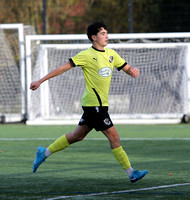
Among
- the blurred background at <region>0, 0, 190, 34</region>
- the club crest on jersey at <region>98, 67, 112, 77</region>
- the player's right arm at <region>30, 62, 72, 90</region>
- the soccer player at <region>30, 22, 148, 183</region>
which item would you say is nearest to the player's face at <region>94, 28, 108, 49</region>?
the soccer player at <region>30, 22, 148, 183</region>

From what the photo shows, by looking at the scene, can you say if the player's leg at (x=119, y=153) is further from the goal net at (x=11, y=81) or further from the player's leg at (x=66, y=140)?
the goal net at (x=11, y=81)

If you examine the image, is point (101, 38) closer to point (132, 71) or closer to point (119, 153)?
point (132, 71)

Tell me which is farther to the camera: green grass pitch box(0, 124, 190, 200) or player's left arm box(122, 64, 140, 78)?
player's left arm box(122, 64, 140, 78)

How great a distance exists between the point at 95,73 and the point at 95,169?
163cm

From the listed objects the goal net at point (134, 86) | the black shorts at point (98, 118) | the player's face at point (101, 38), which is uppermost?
the player's face at point (101, 38)

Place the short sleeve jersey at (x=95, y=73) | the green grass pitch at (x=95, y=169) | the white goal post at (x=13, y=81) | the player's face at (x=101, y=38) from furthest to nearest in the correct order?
1. the white goal post at (x=13, y=81)
2. the player's face at (x=101, y=38)
3. the short sleeve jersey at (x=95, y=73)
4. the green grass pitch at (x=95, y=169)

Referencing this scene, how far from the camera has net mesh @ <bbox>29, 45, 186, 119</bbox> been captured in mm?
18094

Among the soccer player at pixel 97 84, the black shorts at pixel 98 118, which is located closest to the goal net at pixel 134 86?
the soccer player at pixel 97 84

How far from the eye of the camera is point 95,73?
720 cm

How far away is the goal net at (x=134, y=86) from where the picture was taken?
58.9 ft

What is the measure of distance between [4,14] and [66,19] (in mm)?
3053

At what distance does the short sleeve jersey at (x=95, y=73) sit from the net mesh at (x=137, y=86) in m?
10.8

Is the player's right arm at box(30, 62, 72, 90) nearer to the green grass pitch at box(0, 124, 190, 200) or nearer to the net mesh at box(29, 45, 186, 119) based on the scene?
the green grass pitch at box(0, 124, 190, 200)

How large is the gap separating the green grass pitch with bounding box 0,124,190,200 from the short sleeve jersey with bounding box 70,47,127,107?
926 mm
